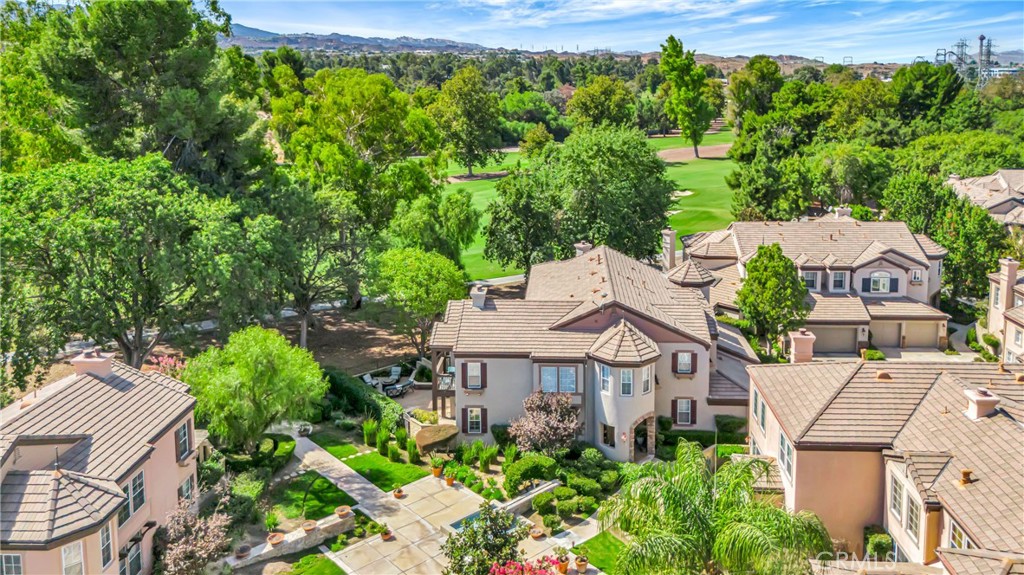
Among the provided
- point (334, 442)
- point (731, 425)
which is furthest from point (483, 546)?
point (731, 425)

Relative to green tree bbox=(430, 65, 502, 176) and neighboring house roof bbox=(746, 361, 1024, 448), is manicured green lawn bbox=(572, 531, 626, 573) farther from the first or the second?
green tree bbox=(430, 65, 502, 176)

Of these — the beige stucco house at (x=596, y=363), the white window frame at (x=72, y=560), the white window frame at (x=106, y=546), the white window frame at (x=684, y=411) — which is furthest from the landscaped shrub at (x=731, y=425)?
the white window frame at (x=72, y=560)

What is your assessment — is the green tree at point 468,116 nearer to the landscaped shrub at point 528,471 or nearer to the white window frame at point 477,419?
the white window frame at point 477,419

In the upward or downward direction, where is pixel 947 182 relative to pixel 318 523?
upward

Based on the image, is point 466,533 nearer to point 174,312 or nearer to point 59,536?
point 59,536

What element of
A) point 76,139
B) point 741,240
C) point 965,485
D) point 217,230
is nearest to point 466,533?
point 965,485

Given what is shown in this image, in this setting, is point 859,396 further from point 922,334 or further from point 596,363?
point 922,334

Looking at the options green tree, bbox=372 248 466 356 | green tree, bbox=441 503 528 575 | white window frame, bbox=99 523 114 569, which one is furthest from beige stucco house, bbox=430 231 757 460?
white window frame, bbox=99 523 114 569
